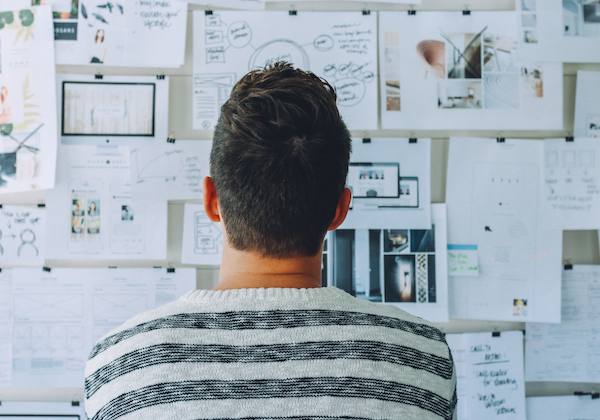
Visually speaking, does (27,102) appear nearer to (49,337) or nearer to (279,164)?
(49,337)

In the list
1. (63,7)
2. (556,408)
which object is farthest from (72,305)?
(556,408)

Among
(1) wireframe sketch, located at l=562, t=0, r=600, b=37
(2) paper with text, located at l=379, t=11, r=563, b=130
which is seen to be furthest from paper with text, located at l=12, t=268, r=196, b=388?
(1) wireframe sketch, located at l=562, t=0, r=600, b=37

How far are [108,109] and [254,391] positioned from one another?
3.01ft

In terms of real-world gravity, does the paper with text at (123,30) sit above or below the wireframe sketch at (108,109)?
above

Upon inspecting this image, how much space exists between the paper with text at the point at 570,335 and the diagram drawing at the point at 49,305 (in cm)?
122

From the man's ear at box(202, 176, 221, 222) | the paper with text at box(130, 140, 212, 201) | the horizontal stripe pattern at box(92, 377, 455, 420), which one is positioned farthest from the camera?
the paper with text at box(130, 140, 212, 201)

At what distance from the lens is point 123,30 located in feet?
3.54

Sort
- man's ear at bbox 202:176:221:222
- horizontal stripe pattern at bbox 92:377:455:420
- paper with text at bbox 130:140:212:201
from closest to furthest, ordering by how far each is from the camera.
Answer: horizontal stripe pattern at bbox 92:377:455:420
man's ear at bbox 202:176:221:222
paper with text at bbox 130:140:212:201

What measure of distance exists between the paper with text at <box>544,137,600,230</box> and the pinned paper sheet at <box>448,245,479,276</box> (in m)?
0.21

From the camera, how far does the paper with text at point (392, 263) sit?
109 centimetres

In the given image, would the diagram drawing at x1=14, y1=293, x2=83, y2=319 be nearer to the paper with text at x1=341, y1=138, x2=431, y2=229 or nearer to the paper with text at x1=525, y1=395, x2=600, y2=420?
the paper with text at x1=341, y1=138, x2=431, y2=229

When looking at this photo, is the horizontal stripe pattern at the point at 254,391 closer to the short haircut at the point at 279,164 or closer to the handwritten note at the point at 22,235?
the short haircut at the point at 279,164

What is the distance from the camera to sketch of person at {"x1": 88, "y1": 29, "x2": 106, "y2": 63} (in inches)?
42.6

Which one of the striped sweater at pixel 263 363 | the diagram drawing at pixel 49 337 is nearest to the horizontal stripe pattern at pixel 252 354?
the striped sweater at pixel 263 363
